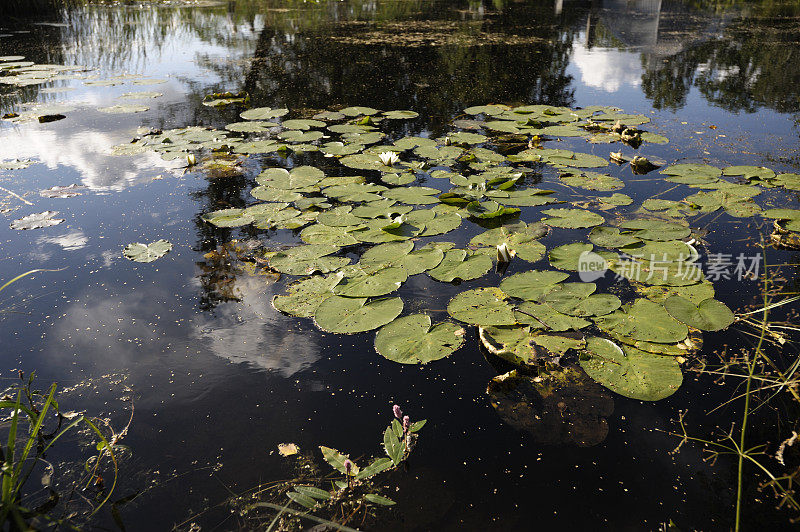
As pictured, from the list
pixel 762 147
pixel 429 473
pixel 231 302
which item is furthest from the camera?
pixel 762 147

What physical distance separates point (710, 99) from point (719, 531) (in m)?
5.09

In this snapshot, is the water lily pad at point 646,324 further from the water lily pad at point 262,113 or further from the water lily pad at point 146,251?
the water lily pad at point 262,113

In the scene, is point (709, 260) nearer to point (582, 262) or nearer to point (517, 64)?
point (582, 262)

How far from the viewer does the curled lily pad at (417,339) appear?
1771 millimetres

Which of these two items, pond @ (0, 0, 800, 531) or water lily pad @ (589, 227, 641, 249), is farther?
water lily pad @ (589, 227, 641, 249)

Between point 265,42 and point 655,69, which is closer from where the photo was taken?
point 655,69

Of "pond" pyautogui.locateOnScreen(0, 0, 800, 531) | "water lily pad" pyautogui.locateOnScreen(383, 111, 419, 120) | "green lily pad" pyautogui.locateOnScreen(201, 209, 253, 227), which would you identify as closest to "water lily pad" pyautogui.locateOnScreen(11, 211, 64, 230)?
"pond" pyautogui.locateOnScreen(0, 0, 800, 531)

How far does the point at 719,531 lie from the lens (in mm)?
1191

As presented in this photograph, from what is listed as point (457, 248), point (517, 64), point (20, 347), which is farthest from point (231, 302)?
point (517, 64)

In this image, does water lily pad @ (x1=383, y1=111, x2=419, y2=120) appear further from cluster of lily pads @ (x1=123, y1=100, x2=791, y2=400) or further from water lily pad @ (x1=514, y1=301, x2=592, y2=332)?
water lily pad @ (x1=514, y1=301, x2=592, y2=332)

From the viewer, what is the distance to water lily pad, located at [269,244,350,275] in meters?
2.30

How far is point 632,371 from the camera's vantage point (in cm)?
167

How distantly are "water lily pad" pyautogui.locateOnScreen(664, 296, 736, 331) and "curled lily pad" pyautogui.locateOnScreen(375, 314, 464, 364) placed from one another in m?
0.85

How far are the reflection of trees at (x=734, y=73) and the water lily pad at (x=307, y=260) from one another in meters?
4.06
